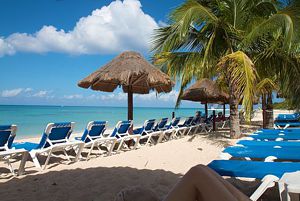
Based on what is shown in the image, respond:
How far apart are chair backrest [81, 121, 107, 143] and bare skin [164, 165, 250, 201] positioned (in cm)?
432

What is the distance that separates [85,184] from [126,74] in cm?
360

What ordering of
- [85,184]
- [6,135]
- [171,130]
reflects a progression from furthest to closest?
1. [171,130]
2. [6,135]
3. [85,184]

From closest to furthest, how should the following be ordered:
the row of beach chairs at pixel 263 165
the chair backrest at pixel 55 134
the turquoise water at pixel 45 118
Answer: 1. the row of beach chairs at pixel 263 165
2. the chair backrest at pixel 55 134
3. the turquoise water at pixel 45 118

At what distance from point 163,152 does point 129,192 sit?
179 inches

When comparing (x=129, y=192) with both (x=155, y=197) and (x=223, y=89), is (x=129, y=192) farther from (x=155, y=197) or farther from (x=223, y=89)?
(x=223, y=89)

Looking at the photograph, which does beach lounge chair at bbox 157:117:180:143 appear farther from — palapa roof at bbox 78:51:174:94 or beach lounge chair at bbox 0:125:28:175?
beach lounge chair at bbox 0:125:28:175

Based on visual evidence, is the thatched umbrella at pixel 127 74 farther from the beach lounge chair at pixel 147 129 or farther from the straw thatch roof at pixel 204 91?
the straw thatch roof at pixel 204 91

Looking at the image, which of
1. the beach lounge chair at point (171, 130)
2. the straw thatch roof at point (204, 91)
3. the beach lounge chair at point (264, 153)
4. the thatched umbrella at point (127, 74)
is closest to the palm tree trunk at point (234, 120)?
the beach lounge chair at point (171, 130)

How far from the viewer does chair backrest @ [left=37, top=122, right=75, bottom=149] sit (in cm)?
476

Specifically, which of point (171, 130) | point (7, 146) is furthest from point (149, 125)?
point (7, 146)

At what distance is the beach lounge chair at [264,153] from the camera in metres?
3.79

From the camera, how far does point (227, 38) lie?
26.4 ft

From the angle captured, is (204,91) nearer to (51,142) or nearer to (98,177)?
(51,142)

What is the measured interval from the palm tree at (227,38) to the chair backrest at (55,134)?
3.59 metres
